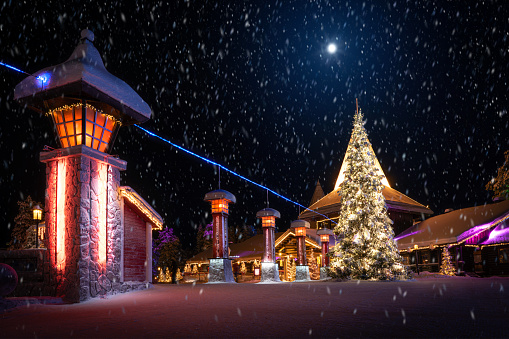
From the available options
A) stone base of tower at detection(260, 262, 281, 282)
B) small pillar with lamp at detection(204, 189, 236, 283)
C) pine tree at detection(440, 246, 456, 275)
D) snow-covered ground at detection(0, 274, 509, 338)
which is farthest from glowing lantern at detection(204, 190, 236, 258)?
pine tree at detection(440, 246, 456, 275)

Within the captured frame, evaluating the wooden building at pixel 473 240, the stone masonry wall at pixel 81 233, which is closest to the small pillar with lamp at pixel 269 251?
the wooden building at pixel 473 240

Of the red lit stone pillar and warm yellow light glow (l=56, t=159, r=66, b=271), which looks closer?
the red lit stone pillar

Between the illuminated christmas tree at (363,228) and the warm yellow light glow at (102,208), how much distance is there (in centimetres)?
1367

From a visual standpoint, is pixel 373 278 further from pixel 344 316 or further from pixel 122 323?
pixel 122 323

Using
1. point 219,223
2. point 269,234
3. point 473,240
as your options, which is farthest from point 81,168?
point 473,240

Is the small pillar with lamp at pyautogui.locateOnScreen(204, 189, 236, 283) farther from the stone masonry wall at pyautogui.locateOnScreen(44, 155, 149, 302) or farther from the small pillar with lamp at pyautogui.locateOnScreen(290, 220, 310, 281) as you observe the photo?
the small pillar with lamp at pyautogui.locateOnScreen(290, 220, 310, 281)

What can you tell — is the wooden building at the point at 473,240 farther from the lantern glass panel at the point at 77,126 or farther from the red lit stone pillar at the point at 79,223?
the lantern glass panel at the point at 77,126

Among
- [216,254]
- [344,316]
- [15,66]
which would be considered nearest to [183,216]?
[216,254]

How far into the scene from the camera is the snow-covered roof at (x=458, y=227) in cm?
2592

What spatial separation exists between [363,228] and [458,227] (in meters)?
9.87

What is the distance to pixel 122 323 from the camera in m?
6.32

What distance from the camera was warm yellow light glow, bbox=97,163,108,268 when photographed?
11.4m

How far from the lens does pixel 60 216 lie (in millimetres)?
10938

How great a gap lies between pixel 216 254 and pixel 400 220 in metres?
21.4
